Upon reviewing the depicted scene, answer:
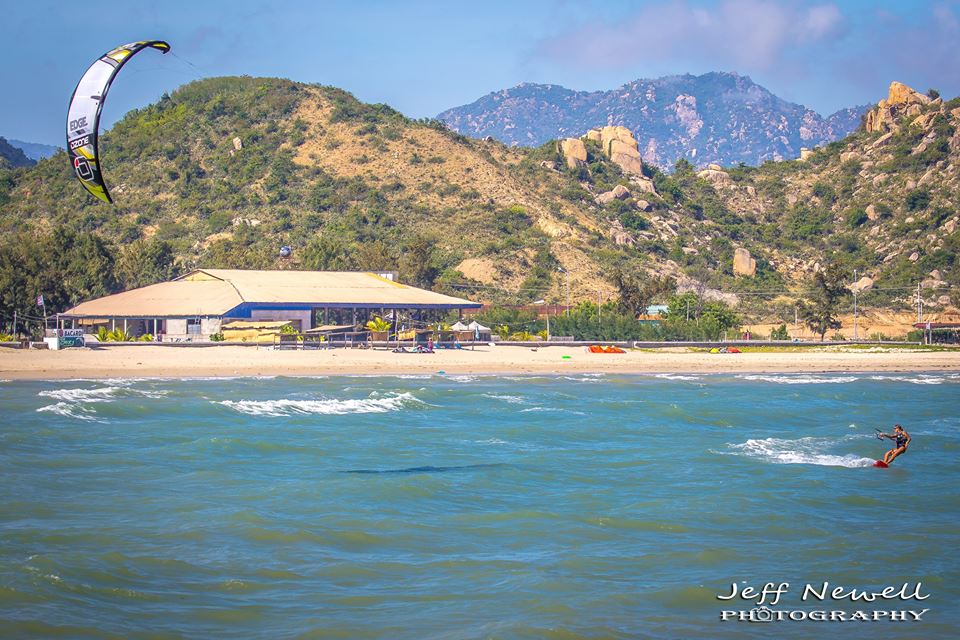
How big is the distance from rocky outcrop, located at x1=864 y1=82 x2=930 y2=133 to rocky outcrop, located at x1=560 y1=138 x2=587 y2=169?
32.3 meters

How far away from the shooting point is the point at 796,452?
23.9m

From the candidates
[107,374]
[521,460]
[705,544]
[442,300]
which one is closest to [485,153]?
[442,300]

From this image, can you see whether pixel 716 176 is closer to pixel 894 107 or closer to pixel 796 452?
pixel 894 107

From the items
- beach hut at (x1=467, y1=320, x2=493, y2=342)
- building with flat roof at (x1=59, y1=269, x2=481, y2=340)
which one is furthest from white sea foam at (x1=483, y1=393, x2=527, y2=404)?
beach hut at (x1=467, y1=320, x2=493, y2=342)

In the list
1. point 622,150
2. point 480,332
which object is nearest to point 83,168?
point 480,332

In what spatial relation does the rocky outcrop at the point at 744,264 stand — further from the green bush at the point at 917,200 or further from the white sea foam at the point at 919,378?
the white sea foam at the point at 919,378

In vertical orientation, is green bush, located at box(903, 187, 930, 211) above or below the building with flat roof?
above

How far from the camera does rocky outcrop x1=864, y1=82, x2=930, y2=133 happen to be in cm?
A: 10844

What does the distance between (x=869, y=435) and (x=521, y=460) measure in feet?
34.4

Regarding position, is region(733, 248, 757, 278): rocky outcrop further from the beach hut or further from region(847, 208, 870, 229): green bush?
the beach hut

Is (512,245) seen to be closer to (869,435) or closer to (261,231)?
(261,231)

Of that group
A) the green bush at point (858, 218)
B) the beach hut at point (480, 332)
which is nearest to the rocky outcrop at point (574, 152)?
the green bush at point (858, 218)

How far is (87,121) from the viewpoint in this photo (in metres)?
15.2

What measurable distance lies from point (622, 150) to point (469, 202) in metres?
27.1
